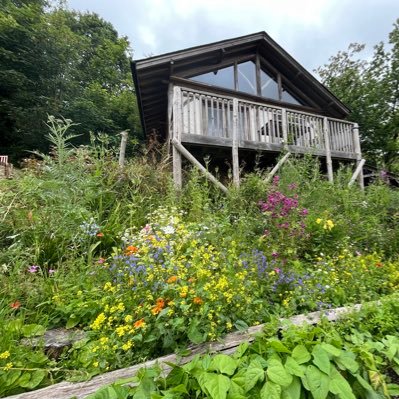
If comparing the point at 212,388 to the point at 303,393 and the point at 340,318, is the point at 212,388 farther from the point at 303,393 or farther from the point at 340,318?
the point at 340,318

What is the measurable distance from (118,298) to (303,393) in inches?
53.2

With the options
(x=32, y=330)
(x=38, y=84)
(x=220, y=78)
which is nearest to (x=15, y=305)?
(x=32, y=330)

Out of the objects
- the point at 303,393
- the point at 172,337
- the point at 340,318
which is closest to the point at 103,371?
the point at 172,337

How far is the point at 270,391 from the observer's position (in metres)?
1.23

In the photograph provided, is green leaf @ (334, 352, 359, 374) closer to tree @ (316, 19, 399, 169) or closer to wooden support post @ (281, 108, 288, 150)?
wooden support post @ (281, 108, 288, 150)

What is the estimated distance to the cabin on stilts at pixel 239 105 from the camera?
18.6 ft

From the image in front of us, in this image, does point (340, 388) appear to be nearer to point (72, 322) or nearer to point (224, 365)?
point (224, 365)

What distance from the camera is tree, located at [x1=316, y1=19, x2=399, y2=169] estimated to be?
42.9 feet

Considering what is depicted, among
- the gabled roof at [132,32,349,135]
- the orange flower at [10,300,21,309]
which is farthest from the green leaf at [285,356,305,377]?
the gabled roof at [132,32,349,135]

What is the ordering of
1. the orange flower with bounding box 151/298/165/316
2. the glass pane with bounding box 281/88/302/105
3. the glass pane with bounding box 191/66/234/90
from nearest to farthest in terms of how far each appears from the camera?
the orange flower with bounding box 151/298/165/316 < the glass pane with bounding box 191/66/234/90 < the glass pane with bounding box 281/88/302/105

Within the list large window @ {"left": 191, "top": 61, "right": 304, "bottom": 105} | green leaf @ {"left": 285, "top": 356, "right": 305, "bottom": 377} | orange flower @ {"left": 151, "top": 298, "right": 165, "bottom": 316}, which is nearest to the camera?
green leaf @ {"left": 285, "top": 356, "right": 305, "bottom": 377}

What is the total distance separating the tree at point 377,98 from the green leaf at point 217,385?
14.8 metres

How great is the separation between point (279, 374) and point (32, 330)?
1.70 metres

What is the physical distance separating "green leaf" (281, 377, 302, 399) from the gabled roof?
6.65 m
